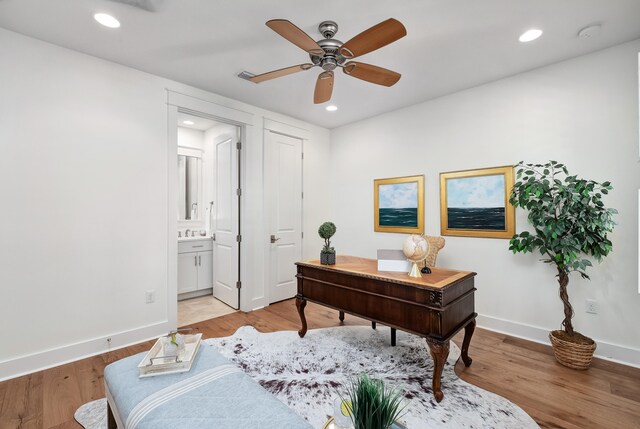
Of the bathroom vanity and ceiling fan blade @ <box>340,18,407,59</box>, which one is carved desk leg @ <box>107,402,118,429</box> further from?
the bathroom vanity

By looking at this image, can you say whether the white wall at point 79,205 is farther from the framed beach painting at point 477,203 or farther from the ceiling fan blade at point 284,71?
the framed beach painting at point 477,203

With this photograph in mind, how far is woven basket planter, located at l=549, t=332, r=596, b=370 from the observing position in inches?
92.4

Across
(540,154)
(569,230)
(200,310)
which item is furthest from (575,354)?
(200,310)

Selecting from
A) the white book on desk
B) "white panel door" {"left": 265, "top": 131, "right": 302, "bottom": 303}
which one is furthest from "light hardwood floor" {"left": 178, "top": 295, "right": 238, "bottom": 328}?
the white book on desk

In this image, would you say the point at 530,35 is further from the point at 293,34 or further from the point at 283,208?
the point at 283,208

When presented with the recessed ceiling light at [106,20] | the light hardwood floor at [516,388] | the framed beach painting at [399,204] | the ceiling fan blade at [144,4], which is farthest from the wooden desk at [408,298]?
the recessed ceiling light at [106,20]

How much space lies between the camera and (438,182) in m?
3.65

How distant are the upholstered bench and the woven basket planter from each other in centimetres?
250

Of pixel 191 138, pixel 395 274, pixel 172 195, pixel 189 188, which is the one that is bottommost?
pixel 395 274

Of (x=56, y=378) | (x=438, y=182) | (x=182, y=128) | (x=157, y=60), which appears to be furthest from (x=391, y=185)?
(x=56, y=378)

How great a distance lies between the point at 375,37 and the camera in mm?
1783

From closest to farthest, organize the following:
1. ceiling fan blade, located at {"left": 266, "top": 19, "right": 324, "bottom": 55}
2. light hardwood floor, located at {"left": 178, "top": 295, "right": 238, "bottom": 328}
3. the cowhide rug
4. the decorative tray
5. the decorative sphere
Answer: the decorative tray → ceiling fan blade, located at {"left": 266, "top": 19, "right": 324, "bottom": 55} → the cowhide rug → the decorative sphere → light hardwood floor, located at {"left": 178, "top": 295, "right": 238, "bottom": 328}

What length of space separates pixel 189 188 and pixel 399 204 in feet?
11.7

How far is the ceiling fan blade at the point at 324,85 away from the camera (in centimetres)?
226
